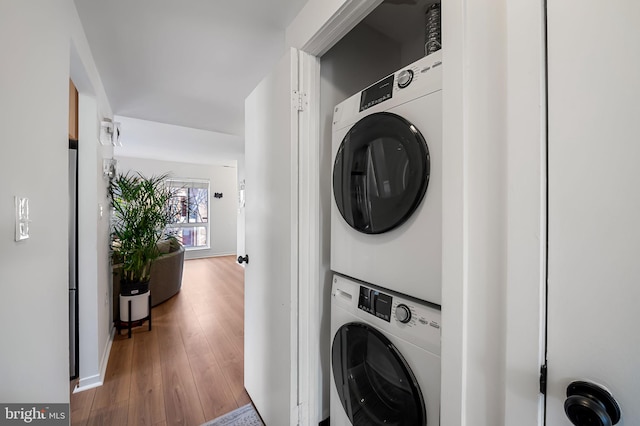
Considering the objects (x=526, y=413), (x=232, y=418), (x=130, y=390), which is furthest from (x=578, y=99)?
(x=130, y=390)

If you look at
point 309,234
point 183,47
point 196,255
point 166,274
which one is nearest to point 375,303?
point 309,234

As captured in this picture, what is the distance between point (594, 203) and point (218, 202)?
7.06m

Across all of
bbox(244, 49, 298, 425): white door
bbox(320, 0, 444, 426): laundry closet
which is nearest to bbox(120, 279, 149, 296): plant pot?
bbox(244, 49, 298, 425): white door

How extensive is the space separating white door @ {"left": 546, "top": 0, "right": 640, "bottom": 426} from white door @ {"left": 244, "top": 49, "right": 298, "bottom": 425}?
951 mm

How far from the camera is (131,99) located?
2.48 m

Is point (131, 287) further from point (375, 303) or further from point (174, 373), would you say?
point (375, 303)

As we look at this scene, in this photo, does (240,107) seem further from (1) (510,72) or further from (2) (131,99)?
(1) (510,72)

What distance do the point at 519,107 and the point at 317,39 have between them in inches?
38.2

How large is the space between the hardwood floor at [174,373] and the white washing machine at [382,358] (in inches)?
39.8

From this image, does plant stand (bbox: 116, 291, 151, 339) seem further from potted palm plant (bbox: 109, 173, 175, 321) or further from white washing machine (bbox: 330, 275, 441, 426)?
white washing machine (bbox: 330, 275, 441, 426)

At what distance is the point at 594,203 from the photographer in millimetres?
466

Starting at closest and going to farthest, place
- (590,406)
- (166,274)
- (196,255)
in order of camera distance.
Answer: (590,406) < (166,274) < (196,255)

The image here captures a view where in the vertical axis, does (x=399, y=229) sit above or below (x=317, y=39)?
below

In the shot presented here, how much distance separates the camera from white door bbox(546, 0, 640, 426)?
434mm
